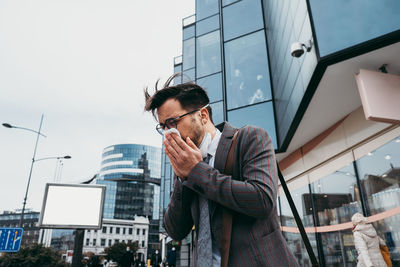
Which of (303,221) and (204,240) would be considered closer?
(204,240)

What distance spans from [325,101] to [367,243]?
3174 millimetres

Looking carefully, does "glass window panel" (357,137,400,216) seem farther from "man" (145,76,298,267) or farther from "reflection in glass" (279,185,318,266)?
"man" (145,76,298,267)

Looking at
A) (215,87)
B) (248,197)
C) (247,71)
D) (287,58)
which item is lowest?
(248,197)

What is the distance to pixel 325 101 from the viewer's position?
6871 mm

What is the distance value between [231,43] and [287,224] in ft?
27.5

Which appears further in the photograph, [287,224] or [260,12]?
[260,12]

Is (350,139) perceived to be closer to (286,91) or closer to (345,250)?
(286,91)

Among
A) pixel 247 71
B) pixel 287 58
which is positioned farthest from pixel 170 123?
pixel 247 71

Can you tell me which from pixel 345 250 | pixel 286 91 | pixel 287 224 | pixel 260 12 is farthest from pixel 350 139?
pixel 260 12

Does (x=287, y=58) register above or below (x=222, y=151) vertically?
above

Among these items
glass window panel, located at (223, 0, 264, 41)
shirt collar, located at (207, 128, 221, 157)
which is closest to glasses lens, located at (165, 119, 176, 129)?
shirt collar, located at (207, 128, 221, 157)

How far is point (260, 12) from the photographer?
13.2 metres

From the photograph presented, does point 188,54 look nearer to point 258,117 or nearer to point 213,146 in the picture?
point 258,117

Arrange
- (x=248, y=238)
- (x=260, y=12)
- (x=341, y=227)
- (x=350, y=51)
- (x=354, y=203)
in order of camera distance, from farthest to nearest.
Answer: (x=260, y=12) → (x=341, y=227) → (x=354, y=203) → (x=350, y=51) → (x=248, y=238)
